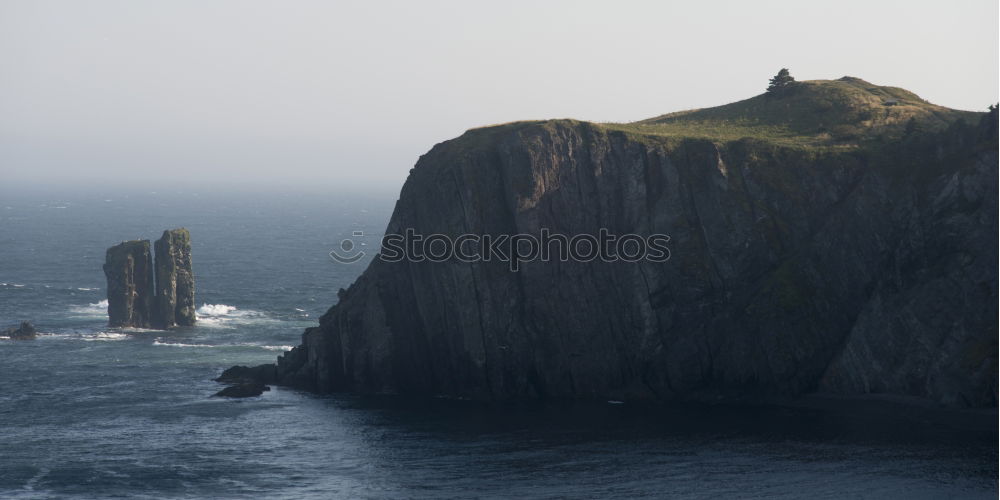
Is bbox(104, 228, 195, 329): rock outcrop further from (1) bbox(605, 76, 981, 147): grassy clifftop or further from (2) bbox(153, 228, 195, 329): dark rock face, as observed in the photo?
(1) bbox(605, 76, 981, 147): grassy clifftop

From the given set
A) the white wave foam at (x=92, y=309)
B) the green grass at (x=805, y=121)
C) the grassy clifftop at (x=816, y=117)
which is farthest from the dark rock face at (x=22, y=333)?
the grassy clifftop at (x=816, y=117)

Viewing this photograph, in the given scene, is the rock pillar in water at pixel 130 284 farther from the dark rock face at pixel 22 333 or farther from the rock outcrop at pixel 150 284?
the dark rock face at pixel 22 333

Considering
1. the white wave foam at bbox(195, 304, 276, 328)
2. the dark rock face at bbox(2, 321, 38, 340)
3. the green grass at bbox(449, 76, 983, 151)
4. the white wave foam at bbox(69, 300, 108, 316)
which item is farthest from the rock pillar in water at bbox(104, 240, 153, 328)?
the green grass at bbox(449, 76, 983, 151)

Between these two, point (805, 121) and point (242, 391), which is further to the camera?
point (805, 121)

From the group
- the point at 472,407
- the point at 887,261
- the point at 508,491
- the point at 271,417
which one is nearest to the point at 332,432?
the point at 271,417

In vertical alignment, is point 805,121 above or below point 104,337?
above

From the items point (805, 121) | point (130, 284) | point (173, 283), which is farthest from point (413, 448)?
point (130, 284)

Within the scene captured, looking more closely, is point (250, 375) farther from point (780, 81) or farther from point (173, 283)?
point (780, 81)
